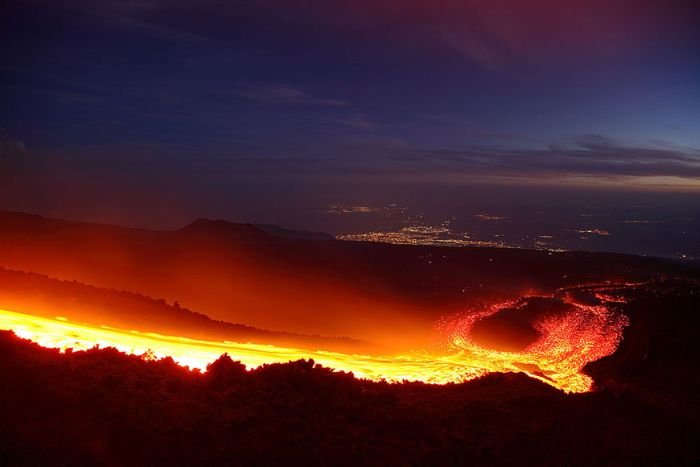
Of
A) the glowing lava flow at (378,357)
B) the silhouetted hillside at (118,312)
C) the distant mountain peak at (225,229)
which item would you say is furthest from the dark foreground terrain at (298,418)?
the distant mountain peak at (225,229)

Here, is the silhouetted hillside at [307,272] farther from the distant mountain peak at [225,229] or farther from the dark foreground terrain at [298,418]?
the dark foreground terrain at [298,418]

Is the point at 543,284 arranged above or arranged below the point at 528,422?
above

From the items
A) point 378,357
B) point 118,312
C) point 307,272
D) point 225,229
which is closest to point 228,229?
point 225,229

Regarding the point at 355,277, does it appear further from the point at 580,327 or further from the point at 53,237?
the point at 53,237

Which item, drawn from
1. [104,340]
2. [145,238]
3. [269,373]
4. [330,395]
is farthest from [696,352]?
[145,238]

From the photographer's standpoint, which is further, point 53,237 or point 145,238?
point 145,238

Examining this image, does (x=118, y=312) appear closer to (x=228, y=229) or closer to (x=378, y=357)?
(x=378, y=357)
